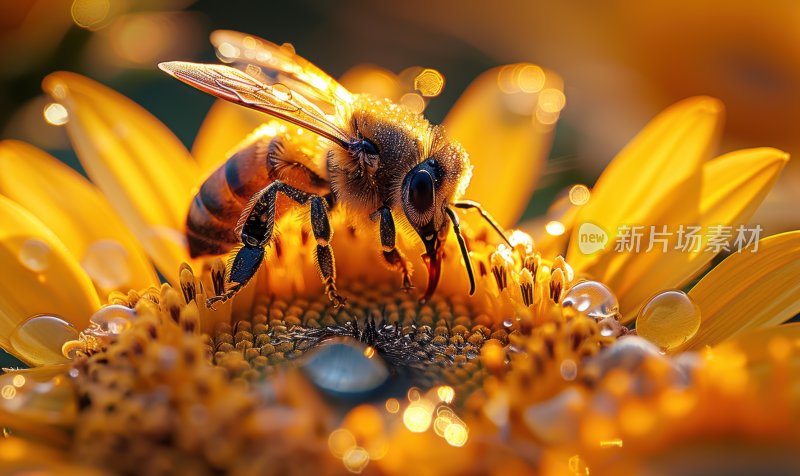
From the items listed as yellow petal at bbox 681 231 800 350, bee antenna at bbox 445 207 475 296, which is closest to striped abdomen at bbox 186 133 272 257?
bee antenna at bbox 445 207 475 296

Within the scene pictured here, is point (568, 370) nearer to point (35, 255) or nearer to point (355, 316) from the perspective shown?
point (355, 316)

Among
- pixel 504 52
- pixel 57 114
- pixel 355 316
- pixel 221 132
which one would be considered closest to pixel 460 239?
pixel 355 316

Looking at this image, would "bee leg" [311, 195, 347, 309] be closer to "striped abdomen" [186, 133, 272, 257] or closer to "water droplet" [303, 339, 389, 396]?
"striped abdomen" [186, 133, 272, 257]

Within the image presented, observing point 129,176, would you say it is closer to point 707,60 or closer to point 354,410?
point 354,410

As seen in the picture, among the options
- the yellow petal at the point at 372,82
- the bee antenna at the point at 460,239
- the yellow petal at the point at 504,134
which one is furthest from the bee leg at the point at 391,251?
the yellow petal at the point at 372,82

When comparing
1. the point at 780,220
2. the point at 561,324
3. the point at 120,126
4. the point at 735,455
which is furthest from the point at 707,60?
the point at 735,455

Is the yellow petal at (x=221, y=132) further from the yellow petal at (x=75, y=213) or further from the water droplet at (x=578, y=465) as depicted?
the water droplet at (x=578, y=465)
